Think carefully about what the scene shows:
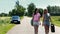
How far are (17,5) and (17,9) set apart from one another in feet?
21.5

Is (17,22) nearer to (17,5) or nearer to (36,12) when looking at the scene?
(36,12)

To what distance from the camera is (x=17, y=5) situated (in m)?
136

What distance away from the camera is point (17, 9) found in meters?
130

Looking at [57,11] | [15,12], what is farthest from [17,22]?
[57,11]

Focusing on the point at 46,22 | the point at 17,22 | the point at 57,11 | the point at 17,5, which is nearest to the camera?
the point at 46,22

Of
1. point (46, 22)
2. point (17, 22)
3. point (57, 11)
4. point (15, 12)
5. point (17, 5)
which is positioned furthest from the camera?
point (57, 11)

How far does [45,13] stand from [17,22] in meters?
29.8

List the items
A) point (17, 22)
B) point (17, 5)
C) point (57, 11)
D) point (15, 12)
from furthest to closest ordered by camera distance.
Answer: point (57, 11) < point (17, 5) < point (15, 12) < point (17, 22)

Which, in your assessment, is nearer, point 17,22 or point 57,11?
point 17,22

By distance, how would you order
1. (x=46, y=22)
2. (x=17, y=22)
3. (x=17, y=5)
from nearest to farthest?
(x=46, y=22) → (x=17, y=22) → (x=17, y=5)

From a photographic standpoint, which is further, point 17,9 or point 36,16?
point 17,9

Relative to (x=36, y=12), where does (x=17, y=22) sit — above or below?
below

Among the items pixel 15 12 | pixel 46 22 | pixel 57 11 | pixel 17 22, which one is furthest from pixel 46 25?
pixel 57 11

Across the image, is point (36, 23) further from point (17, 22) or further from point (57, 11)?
point (57, 11)
